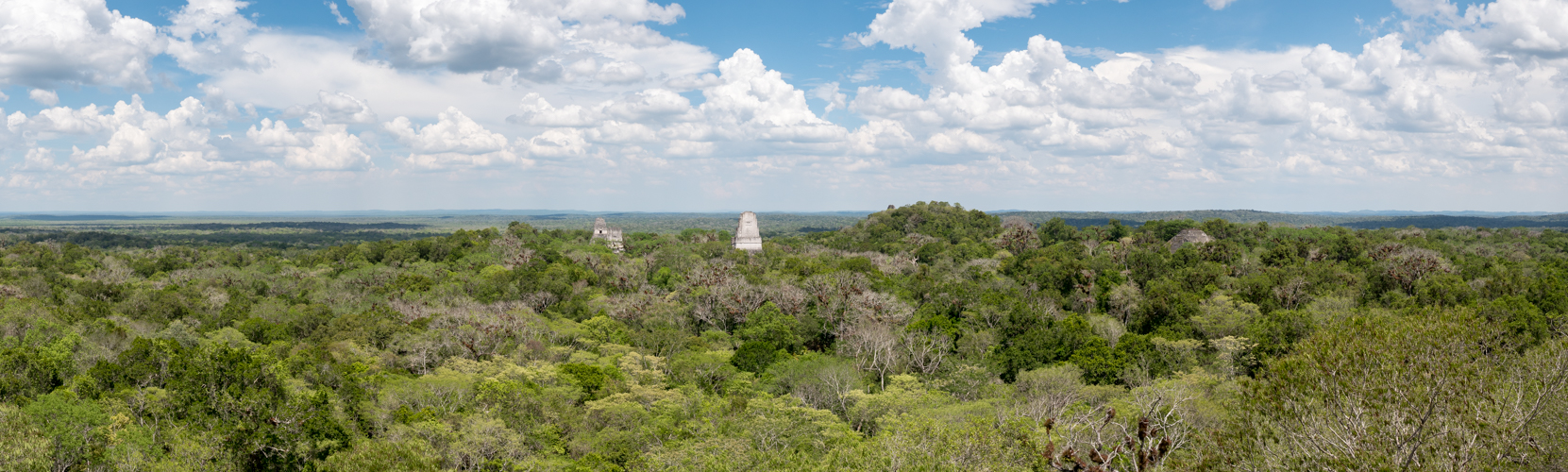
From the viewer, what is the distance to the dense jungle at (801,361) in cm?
1480

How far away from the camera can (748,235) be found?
71250 mm

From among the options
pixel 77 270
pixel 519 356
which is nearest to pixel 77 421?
pixel 519 356

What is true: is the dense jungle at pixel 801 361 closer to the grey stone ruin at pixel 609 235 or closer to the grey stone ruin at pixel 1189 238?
the grey stone ruin at pixel 1189 238

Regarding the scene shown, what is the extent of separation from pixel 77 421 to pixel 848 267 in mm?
38574

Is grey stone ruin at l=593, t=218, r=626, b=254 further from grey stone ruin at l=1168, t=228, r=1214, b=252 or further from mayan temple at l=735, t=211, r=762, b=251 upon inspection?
grey stone ruin at l=1168, t=228, r=1214, b=252

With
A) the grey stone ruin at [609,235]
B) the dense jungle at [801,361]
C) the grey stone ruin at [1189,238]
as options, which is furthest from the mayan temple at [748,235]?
the grey stone ruin at [1189,238]

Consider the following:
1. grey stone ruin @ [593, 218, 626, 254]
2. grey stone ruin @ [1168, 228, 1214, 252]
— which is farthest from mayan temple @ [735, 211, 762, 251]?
grey stone ruin @ [1168, 228, 1214, 252]

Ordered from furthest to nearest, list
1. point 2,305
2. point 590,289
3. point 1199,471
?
point 590,289, point 2,305, point 1199,471

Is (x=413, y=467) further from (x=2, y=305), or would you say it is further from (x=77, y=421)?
(x=2, y=305)

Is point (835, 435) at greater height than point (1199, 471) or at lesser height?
lesser

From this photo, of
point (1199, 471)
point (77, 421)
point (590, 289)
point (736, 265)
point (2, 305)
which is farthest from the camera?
point (736, 265)

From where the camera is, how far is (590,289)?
166 ft

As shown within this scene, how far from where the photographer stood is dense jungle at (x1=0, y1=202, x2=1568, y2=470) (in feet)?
48.5

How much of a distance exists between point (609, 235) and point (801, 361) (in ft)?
157
